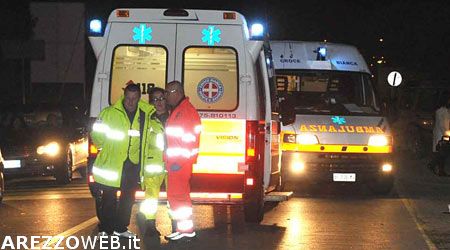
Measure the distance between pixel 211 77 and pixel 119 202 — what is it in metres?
1.93

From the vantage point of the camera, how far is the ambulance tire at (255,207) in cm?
1128

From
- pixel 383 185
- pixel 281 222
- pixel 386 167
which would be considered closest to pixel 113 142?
pixel 281 222

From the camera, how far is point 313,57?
56.2 feet

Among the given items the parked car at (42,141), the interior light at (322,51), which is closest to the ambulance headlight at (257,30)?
the interior light at (322,51)

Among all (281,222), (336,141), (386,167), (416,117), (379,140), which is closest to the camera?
(281,222)

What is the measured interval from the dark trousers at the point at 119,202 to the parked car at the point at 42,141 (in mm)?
7413

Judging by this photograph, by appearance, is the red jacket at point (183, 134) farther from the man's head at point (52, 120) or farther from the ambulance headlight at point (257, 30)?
the man's head at point (52, 120)

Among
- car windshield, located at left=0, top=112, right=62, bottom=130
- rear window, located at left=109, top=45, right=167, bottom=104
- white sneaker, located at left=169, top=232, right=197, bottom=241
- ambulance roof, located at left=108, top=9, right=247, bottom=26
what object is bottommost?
white sneaker, located at left=169, top=232, right=197, bottom=241

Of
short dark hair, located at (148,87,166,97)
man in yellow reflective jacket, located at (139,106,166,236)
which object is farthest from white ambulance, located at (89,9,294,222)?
man in yellow reflective jacket, located at (139,106,166,236)

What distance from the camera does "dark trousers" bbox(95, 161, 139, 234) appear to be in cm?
1030

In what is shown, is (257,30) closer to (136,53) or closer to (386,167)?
(136,53)

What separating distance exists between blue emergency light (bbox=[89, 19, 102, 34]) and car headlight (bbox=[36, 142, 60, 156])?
702cm

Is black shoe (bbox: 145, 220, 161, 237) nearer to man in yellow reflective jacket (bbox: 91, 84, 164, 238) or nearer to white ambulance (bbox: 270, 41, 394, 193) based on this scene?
man in yellow reflective jacket (bbox: 91, 84, 164, 238)

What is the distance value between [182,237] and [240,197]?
1.22 m
